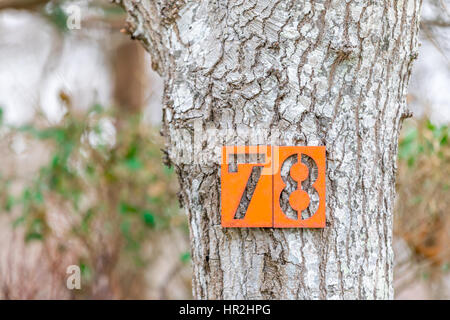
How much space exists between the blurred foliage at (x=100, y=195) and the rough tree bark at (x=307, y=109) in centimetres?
180

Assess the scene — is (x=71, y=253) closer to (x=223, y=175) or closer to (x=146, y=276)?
(x=146, y=276)

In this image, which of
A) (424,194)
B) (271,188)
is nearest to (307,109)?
(271,188)

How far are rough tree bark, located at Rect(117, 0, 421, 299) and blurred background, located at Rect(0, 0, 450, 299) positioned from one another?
4.19 ft

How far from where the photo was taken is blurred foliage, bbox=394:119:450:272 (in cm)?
279

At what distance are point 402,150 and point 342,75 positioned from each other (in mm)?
1561

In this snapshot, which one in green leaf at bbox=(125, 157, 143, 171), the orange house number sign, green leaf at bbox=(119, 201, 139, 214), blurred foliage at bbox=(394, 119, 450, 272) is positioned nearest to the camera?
the orange house number sign

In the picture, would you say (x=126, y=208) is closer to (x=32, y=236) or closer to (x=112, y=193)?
(x=112, y=193)

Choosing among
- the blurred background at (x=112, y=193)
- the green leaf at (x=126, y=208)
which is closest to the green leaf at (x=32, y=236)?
the blurred background at (x=112, y=193)

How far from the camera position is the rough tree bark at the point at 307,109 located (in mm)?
1329

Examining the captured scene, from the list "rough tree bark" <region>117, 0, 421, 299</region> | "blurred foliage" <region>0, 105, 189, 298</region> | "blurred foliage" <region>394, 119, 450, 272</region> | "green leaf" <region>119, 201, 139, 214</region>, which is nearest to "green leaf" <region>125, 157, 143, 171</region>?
"blurred foliage" <region>0, 105, 189, 298</region>

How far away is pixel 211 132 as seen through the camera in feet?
4.54

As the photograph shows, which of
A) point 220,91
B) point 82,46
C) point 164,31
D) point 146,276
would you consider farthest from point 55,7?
point 220,91

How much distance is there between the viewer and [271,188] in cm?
132

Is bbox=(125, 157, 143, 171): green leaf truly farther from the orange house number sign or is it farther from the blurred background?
the orange house number sign
